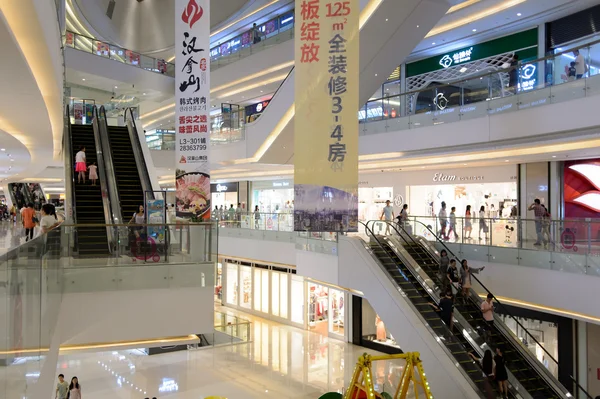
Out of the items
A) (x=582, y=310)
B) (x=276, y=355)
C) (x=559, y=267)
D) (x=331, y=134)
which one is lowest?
(x=276, y=355)

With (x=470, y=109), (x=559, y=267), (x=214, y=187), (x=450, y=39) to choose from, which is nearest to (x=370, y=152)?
(x=470, y=109)

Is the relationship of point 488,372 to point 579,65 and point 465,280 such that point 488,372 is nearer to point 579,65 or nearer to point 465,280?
point 465,280

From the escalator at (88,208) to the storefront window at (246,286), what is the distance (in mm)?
10828

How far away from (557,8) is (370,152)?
6.72 m

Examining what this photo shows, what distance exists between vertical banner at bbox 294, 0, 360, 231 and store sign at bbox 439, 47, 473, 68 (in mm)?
11933

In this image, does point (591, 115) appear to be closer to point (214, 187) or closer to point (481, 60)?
point (481, 60)

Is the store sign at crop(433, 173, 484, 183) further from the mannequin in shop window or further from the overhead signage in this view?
the mannequin in shop window

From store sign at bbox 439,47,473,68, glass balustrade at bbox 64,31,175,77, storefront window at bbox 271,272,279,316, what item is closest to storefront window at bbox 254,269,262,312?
storefront window at bbox 271,272,279,316

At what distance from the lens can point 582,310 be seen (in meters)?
10.0

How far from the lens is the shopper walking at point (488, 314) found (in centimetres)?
1045

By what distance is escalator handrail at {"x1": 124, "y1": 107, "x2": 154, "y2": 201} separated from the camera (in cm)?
1352

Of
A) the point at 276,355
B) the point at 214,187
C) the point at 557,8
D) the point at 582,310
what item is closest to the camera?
the point at 582,310

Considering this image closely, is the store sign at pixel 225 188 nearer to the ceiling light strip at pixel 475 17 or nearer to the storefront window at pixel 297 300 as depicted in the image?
the storefront window at pixel 297 300

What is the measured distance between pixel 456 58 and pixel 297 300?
11.0 metres
